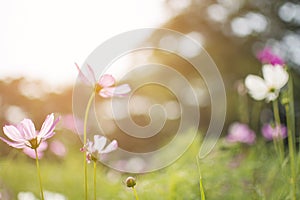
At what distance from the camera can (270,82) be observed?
3.08 ft

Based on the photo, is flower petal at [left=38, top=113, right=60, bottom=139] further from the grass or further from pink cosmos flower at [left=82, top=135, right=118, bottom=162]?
the grass

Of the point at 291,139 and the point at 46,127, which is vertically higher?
the point at 46,127

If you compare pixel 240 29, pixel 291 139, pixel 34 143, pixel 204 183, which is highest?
pixel 34 143

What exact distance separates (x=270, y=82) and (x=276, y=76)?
0.02 metres

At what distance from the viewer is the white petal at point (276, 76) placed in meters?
0.91

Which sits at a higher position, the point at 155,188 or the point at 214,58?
the point at 155,188

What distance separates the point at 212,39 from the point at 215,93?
129 centimetres

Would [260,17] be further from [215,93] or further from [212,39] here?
[215,93]

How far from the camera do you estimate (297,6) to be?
6762 millimetres

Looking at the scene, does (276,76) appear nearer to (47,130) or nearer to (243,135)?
(47,130)

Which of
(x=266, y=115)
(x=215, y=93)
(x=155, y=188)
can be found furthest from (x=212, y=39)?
(x=155, y=188)

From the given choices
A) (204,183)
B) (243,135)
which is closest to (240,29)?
(243,135)

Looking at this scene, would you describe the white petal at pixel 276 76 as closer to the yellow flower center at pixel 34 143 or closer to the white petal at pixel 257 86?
the white petal at pixel 257 86

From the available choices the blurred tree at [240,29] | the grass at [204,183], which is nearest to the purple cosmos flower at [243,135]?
the grass at [204,183]
